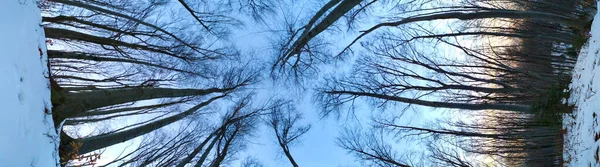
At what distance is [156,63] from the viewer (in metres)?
8.78

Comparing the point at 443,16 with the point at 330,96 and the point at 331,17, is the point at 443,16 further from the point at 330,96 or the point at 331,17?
the point at 330,96

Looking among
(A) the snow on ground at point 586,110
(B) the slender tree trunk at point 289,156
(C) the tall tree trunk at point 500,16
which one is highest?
(C) the tall tree trunk at point 500,16

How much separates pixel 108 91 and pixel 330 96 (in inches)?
202

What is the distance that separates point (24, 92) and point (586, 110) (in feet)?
29.5

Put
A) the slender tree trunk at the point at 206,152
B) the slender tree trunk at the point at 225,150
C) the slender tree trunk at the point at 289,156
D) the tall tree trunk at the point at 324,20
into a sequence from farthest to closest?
the slender tree trunk at the point at 289,156
the slender tree trunk at the point at 225,150
the slender tree trunk at the point at 206,152
the tall tree trunk at the point at 324,20

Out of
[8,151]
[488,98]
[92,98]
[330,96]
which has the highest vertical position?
[488,98]

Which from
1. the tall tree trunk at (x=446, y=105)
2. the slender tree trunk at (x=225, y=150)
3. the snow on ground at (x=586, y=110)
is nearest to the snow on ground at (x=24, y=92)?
the slender tree trunk at (x=225, y=150)

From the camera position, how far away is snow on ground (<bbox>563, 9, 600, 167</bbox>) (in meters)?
6.78

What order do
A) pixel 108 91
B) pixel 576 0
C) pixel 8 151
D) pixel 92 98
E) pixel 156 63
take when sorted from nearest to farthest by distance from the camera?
pixel 8 151 → pixel 92 98 → pixel 108 91 → pixel 576 0 → pixel 156 63

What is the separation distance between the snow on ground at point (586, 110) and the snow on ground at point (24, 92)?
8.49m

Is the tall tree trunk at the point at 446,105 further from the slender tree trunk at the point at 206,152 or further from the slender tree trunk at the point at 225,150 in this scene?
the slender tree trunk at the point at 206,152

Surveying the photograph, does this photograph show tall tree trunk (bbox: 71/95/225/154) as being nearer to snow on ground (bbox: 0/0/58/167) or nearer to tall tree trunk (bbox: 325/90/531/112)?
snow on ground (bbox: 0/0/58/167)

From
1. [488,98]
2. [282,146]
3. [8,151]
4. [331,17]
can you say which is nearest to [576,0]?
[488,98]

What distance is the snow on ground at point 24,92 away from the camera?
4.46 meters
